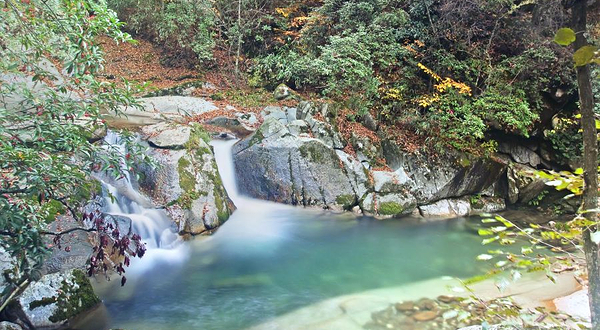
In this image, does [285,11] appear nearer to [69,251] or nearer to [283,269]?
[283,269]

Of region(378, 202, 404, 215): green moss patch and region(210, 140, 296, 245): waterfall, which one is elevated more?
region(210, 140, 296, 245): waterfall

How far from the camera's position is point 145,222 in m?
6.52

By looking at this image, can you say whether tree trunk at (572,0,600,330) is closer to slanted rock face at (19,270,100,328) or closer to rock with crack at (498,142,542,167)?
slanted rock face at (19,270,100,328)

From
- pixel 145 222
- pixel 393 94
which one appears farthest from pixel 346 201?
pixel 145 222

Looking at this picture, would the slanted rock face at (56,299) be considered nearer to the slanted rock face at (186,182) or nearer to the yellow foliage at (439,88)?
the slanted rock face at (186,182)

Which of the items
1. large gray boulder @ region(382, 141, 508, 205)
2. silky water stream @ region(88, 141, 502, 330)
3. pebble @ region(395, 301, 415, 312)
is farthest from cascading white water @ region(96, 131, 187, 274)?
large gray boulder @ region(382, 141, 508, 205)

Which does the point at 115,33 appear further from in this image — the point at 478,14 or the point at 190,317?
the point at 478,14

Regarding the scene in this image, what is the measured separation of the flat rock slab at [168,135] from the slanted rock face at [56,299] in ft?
11.9

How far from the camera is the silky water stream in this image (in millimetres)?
4898

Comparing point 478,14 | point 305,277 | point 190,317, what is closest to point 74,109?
point 190,317

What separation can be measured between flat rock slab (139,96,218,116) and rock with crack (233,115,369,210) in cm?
323

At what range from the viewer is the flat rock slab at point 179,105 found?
10979 mm

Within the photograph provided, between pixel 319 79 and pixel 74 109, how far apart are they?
8.54 m

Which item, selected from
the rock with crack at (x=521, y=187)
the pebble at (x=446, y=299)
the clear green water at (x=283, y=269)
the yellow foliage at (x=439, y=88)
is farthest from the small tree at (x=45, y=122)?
the rock with crack at (x=521, y=187)
